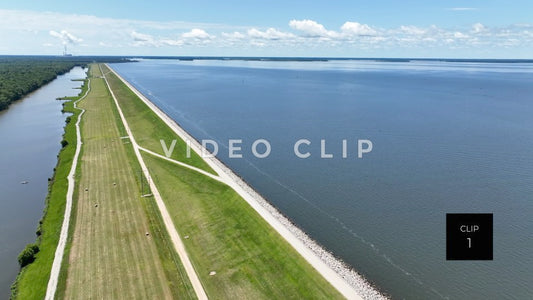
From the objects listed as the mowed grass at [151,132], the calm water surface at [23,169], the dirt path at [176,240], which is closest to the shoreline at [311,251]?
the dirt path at [176,240]

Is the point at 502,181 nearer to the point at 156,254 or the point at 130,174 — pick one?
the point at 156,254

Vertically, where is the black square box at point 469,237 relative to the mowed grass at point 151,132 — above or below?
below

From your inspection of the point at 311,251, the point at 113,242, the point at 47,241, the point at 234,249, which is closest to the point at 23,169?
the point at 47,241

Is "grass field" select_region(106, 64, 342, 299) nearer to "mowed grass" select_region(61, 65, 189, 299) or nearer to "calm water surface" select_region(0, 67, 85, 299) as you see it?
"mowed grass" select_region(61, 65, 189, 299)

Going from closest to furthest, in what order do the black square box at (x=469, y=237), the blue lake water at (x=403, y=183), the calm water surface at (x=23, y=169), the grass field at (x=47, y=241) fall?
the black square box at (x=469, y=237), the grass field at (x=47, y=241), the blue lake water at (x=403, y=183), the calm water surface at (x=23, y=169)

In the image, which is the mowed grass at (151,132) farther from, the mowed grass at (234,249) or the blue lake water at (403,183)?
the mowed grass at (234,249)

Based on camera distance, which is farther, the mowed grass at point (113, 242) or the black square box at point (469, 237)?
the mowed grass at point (113, 242)
